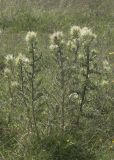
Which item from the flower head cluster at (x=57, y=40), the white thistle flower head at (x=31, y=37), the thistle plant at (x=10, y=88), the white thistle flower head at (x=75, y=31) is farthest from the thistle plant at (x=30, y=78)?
the white thistle flower head at (x=75, y=31)

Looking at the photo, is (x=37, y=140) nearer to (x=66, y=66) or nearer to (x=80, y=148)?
(x=80, y=148)

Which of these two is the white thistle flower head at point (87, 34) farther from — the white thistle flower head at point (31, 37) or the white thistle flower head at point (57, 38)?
the white thistle flower head at point (31, 37)

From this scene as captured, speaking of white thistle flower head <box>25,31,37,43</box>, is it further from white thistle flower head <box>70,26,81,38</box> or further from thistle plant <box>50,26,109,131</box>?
white thistle flower head <box>70,26,81,38</box>

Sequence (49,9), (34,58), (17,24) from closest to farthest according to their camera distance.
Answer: (34,58) < (17,24) < (49,9)

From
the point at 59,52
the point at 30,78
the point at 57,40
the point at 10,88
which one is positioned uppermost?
the point at 57,40

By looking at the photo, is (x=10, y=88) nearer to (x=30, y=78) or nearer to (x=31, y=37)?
(x=30, y=78)

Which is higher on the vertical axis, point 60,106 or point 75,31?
point 75,31

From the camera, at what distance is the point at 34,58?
4.39 meters

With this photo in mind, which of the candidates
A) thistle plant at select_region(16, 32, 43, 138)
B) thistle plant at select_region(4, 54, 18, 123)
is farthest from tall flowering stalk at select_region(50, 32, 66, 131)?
thistle plant at select_region(4, 54, 18, 123)

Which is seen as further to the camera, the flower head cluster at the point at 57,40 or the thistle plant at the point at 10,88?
the thistle plant at the point at 10,88

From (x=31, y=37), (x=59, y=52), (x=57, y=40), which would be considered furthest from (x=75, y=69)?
(x=31, y=37)

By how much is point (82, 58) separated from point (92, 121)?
2.55ft

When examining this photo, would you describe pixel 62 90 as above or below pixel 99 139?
above

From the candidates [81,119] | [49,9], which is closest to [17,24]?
[49,9]
